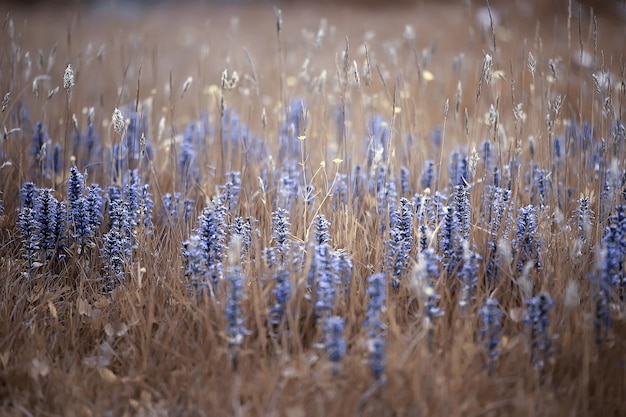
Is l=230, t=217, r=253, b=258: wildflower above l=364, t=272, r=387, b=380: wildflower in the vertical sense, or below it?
above

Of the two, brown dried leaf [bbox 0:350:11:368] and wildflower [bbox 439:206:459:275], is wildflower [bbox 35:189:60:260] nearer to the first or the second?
brown dried leaf [bbox 0:350:11:368]

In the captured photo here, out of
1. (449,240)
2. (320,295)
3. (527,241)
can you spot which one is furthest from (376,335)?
(527,241)

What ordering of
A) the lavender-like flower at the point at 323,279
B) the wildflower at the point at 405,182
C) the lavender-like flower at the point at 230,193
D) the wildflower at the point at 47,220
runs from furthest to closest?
the wildflower at the point at 405,182 → the lavender-like flower at the point at 230,193 → the wildflower at the point at 47,220 → the lavender-like flower at the point at 323,279

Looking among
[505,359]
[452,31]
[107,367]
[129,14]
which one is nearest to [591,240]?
[505,359]

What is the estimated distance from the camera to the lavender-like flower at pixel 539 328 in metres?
1.77

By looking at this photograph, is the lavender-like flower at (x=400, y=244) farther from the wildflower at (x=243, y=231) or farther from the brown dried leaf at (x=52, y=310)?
the brown dried leaf at (x=52, y=310)

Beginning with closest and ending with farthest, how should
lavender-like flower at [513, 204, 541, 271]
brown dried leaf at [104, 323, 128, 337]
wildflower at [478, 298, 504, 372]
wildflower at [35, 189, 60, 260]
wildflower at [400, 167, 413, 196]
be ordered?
wildflower at [478, 298, 504, 372] < brown dried leaf at [104, 323, 128, 337] < lavender-like flower at [513, 204, 541, 271] < wildflower at [35, 189, 60, 260] < wildflower at [400, 167, 413, 196]

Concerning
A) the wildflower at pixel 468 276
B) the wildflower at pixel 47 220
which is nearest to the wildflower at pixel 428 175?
the wildflower at pixel 468 276

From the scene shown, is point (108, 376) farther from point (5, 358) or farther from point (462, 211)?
point (462, 211)

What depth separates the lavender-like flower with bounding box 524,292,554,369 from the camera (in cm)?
177

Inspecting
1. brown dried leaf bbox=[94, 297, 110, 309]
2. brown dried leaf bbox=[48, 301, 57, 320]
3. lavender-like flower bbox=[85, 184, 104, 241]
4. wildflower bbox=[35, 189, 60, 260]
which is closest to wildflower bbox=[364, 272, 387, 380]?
brown dried leaf bbox=[94, 297, 110, 309]

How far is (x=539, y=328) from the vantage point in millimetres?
1796

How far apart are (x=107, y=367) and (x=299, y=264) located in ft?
2.35

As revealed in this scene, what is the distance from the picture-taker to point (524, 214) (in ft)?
7.40
